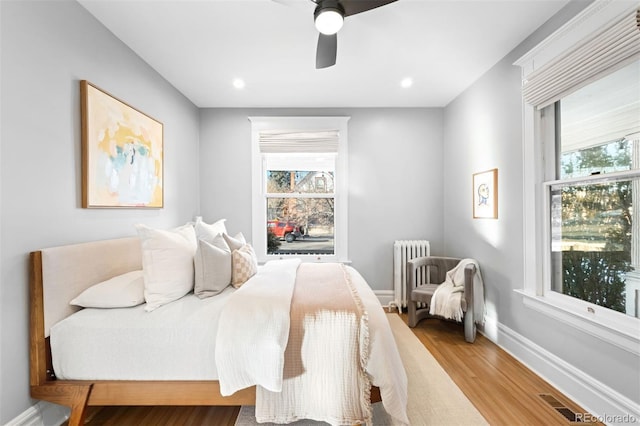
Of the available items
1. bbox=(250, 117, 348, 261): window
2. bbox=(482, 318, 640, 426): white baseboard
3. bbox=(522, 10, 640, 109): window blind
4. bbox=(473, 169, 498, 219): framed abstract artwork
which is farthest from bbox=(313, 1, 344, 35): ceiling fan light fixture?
bbox=(482, 318, 640, 426): white baseboard

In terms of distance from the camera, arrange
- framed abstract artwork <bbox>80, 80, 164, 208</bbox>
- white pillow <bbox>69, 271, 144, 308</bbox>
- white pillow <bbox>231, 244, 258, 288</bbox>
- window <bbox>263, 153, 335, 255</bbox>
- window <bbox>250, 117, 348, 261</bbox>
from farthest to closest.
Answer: window <bbox>263, 153, 335, 255</bbox>, window <bbox>250, 117, 348, 261</bbox>, white pillow <bbox>231, 244, 258, 288</bbox>, framed abstract artwork <bbox>80, 80, 164, 208</bbox>, white pillow <bbox>69, 271, 144, 308</bbox>

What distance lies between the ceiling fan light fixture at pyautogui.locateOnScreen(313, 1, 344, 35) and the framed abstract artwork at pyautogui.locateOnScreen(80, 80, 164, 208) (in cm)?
159

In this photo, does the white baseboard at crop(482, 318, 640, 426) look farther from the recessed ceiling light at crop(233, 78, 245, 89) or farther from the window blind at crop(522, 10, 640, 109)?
the recessed ceiling light at crop(233, 78, 245, 89)

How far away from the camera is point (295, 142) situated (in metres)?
4.02

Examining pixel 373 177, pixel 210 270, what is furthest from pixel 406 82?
pixel 210 270

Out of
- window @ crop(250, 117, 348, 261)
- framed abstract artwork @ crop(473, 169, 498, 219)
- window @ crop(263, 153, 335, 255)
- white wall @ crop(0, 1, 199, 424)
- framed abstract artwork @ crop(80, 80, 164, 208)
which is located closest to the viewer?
white wall @ crop(0, 1, 199, 424)

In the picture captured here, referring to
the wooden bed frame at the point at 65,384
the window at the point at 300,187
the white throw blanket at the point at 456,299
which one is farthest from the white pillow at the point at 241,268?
the white throw blanket at the point at 456,299

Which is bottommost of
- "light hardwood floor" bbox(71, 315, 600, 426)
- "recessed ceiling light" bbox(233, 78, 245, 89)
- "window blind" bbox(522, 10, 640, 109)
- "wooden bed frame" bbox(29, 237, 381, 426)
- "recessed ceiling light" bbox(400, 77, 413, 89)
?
"light hardwood floor" bbox(71, 315, 600, 426)

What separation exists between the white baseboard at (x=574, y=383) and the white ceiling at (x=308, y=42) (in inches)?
96.6

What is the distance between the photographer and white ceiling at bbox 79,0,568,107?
2.06m

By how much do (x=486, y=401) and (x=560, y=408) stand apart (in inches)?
17.0

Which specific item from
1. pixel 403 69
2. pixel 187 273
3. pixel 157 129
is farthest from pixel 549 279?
pixel 157 129

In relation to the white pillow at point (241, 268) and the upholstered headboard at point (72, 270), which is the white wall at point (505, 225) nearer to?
the white pillow at point (241, 268)

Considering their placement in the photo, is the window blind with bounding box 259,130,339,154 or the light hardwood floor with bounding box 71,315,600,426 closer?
the light hardwood floor with bounding box 71,315,600,426
